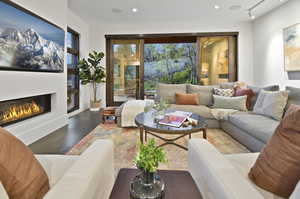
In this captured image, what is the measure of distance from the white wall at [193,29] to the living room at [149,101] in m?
0.03

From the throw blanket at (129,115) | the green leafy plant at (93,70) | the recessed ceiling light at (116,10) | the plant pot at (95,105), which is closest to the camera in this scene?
the throw blanket at (129,115)

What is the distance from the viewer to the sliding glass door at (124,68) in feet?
21.8

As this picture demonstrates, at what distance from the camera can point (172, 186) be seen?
1212 mm

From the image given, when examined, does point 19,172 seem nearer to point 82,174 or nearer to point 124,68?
point 82,174

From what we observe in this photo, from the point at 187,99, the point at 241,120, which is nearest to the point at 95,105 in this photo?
the point at 187,99

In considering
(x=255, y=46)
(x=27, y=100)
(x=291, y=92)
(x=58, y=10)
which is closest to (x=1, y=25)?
(x=27, y=100)

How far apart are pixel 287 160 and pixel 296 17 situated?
15.7 ft

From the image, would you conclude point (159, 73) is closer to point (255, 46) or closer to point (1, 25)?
point (255, 46)

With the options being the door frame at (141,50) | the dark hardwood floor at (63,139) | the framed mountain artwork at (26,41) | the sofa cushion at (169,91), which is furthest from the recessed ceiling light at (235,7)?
the dark hardwood floor at (63,139)

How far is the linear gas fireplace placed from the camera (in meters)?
2.88

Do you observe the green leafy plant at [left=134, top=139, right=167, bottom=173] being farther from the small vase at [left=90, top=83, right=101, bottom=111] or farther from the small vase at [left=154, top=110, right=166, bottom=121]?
the small vase at [left=90, top=83, right=101, bottom=111]

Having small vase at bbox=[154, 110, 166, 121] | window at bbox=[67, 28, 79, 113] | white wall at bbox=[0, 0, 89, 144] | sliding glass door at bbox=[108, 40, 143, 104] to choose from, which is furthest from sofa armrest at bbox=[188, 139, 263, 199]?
sliding glass door at bbox=[108, 40, 143, 104]

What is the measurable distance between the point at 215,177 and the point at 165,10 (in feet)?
17.1

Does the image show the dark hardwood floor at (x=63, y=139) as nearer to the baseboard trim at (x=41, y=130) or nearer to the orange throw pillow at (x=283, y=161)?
the baseboard trim at (x=41, y=130)
